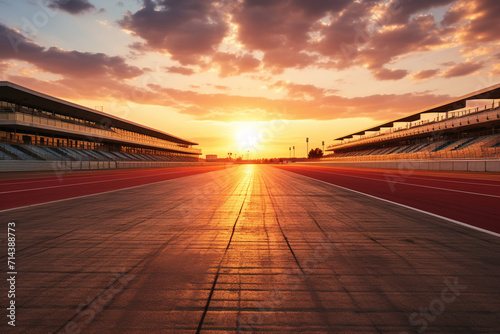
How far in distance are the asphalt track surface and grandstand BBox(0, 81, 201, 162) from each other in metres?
34.0

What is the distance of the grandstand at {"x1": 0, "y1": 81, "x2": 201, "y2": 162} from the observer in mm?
33094

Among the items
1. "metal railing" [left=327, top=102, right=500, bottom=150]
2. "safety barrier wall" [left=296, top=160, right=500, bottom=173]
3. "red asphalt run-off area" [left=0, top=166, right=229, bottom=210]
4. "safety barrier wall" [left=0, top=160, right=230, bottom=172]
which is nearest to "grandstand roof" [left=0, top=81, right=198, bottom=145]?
"safety barrier wall" [left=0, top=160, right=230, bottom=172]

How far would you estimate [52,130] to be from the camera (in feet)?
126

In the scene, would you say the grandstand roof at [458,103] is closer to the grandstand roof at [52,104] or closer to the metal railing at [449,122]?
the metal railing at [449,122]

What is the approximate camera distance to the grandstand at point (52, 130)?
33094 mm

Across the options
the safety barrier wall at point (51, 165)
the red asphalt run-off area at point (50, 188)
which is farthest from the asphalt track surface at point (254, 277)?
the safety barrier wall at point (51, 165)

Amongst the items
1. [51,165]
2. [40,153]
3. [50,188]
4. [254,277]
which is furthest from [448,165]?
[40,153]

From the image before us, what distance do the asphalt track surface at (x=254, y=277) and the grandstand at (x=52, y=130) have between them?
112ft

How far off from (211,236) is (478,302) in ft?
12.0

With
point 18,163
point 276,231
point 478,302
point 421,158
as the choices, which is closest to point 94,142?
point 18,163

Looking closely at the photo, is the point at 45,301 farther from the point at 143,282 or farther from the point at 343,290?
the point at 343,290

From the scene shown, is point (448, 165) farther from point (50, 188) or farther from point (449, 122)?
point (50, 188)

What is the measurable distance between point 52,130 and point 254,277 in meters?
44.3

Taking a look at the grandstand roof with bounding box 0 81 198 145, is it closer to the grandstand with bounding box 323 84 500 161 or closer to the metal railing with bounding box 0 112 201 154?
the metal railing with bounding box 0 112 201 154
